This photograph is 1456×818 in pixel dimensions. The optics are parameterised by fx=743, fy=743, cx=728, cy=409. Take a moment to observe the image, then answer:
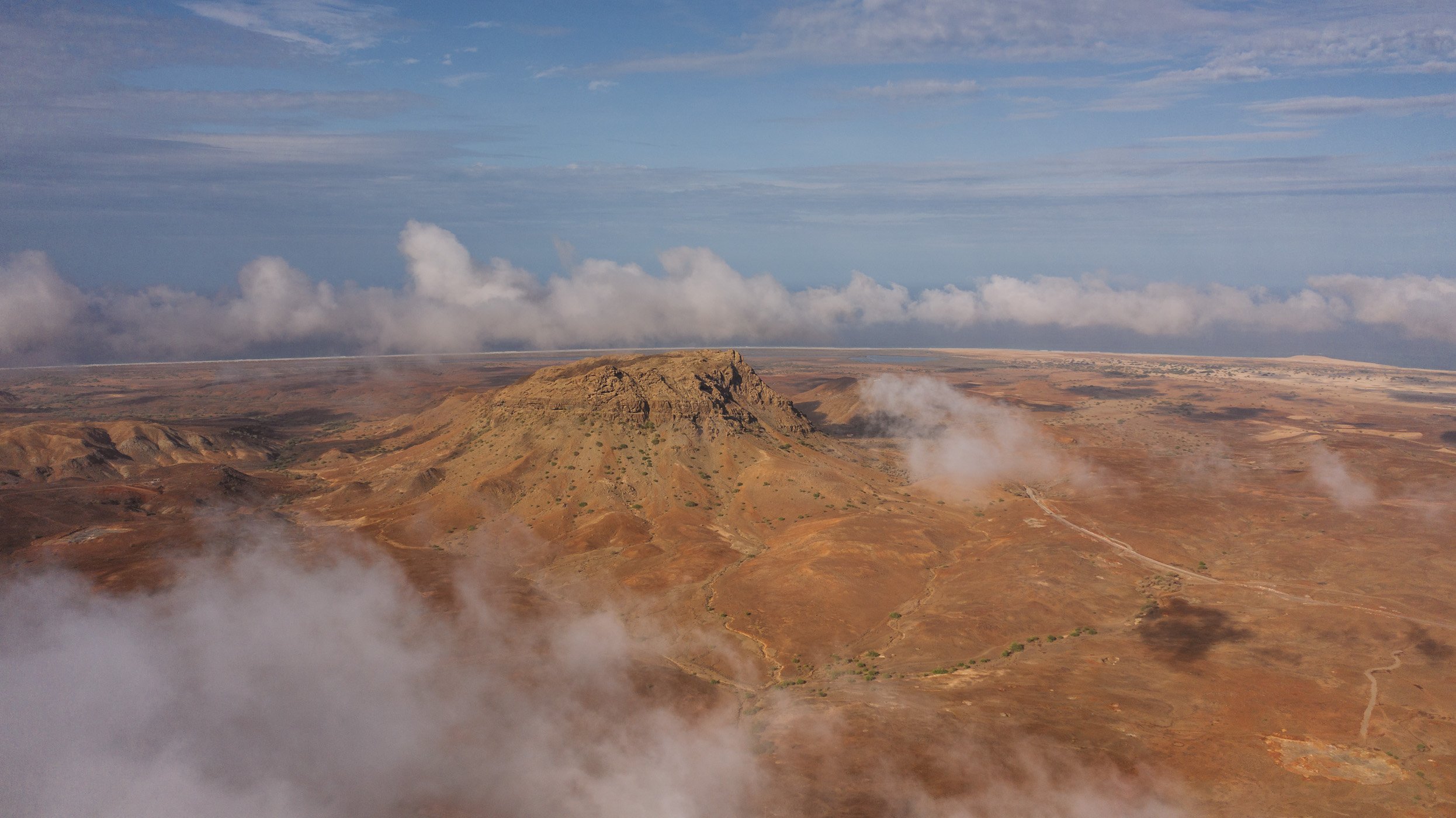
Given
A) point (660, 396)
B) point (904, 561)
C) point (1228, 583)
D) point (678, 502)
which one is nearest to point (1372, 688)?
point (1228, 583)

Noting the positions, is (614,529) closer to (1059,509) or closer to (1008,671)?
(1008,671)

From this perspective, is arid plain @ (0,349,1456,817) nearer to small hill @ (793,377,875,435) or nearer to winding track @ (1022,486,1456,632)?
winding track @ (1022,486,1456,632)

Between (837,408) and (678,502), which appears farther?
(837,408)

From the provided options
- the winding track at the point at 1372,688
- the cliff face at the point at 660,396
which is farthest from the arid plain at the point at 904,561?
the cliff face at the point at 660,396

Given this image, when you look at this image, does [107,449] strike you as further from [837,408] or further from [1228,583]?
[1228,583]

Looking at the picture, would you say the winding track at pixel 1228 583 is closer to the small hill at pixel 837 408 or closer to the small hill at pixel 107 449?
the small hill at pixel 837 408

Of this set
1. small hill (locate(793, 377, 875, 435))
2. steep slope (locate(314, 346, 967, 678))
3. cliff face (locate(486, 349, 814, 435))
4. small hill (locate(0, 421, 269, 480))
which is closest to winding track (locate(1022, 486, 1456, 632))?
steep slope (locate(314, 346, 967, 678))
